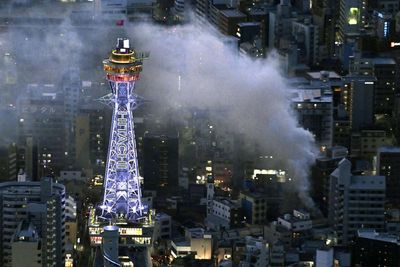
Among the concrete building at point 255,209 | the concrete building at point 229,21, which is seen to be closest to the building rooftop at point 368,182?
the concrete building at point 255,209

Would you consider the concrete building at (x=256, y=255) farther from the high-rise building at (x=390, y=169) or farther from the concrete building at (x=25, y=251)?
the high-rise building at (x=390, y=169)

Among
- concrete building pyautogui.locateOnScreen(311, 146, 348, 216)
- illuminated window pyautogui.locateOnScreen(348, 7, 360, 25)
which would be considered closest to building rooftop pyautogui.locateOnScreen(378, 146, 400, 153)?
concrete building pyautogui.locateOnScreen(311, 146, 348, 216)

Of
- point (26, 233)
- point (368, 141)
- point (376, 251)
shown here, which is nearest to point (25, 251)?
point (26, 233)

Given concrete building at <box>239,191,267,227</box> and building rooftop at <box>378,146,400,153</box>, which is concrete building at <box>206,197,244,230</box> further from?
building rooftop at <box>378,146,400,153</box>

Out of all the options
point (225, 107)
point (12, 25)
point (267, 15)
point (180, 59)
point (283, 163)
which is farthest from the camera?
point (267, 15)

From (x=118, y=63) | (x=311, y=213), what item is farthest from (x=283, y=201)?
(x=118, y=63)

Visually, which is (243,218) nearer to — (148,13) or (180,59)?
(180,59)
